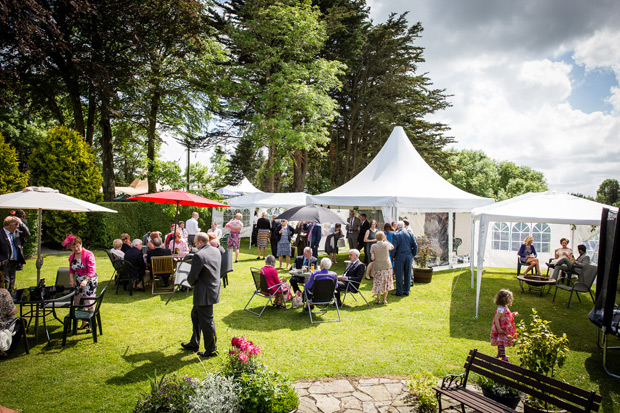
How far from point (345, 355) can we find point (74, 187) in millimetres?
13780

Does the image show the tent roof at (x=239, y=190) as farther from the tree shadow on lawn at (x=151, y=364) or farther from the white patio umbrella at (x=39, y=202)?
the tree shadow on lawn at (x=151, y=364)

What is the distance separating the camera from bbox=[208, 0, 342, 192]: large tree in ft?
61.9

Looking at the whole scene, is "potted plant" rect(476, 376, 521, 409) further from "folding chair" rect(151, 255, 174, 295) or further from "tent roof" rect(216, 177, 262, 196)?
"tent roof" rect(216, 177, 262, 196)

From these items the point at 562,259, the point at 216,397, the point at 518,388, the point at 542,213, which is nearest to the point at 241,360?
the point at 216,397

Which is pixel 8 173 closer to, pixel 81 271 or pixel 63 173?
pixel 63 173

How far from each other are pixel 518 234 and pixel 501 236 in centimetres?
55

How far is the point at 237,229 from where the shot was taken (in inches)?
469

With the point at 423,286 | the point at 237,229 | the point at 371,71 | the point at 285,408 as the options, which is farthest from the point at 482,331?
the point at 371,71

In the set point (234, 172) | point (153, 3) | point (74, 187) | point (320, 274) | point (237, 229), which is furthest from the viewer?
point (234, 172)

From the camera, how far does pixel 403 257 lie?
8.49m

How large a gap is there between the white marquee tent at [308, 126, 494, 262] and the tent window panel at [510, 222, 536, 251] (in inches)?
86.0

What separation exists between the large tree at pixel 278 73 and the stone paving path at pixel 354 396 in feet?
51.9

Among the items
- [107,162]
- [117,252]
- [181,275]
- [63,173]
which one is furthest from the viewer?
[107,162]

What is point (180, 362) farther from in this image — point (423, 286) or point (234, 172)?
point (234, 172)
